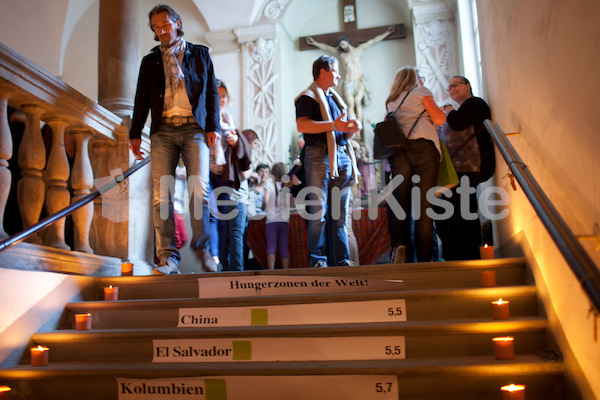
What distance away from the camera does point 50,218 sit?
10.4 feet

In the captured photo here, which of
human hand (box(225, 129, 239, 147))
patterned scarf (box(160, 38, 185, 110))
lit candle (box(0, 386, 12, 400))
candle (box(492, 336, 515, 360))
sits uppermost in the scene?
patterned scarf (box(160, 38, 185, 110))

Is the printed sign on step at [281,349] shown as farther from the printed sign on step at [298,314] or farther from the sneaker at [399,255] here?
the sneaker at [399,255]

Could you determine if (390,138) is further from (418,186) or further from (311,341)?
(311,341)

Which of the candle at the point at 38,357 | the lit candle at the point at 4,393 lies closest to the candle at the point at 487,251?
the candle at the point at 38,357

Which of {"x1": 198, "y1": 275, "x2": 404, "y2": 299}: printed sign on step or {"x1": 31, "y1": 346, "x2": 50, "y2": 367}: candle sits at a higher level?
{"x1": 198, "y1": 275, "x2": 404, "y2": 299}: printed sign on step

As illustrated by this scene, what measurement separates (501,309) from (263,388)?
3.77 feet

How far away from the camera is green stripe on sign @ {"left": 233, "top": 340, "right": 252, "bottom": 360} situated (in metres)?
2.72

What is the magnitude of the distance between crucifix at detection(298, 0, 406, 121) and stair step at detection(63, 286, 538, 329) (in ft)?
24.1

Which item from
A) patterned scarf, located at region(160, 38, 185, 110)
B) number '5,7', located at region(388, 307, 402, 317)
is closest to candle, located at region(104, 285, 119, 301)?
patterned scarf, located at region(160, 38, 185, 110)

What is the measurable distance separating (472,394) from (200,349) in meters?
1.23

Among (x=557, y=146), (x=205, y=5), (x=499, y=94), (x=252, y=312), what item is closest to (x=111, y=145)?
(x=252, y=312)

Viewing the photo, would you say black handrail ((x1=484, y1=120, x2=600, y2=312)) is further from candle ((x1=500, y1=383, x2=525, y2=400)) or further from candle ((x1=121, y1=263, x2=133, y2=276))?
candle ((x1=121, y1=263, x2=133, y2=276))

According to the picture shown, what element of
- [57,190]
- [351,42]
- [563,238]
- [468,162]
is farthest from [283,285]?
[351,42]

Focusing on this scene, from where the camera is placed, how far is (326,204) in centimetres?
400
